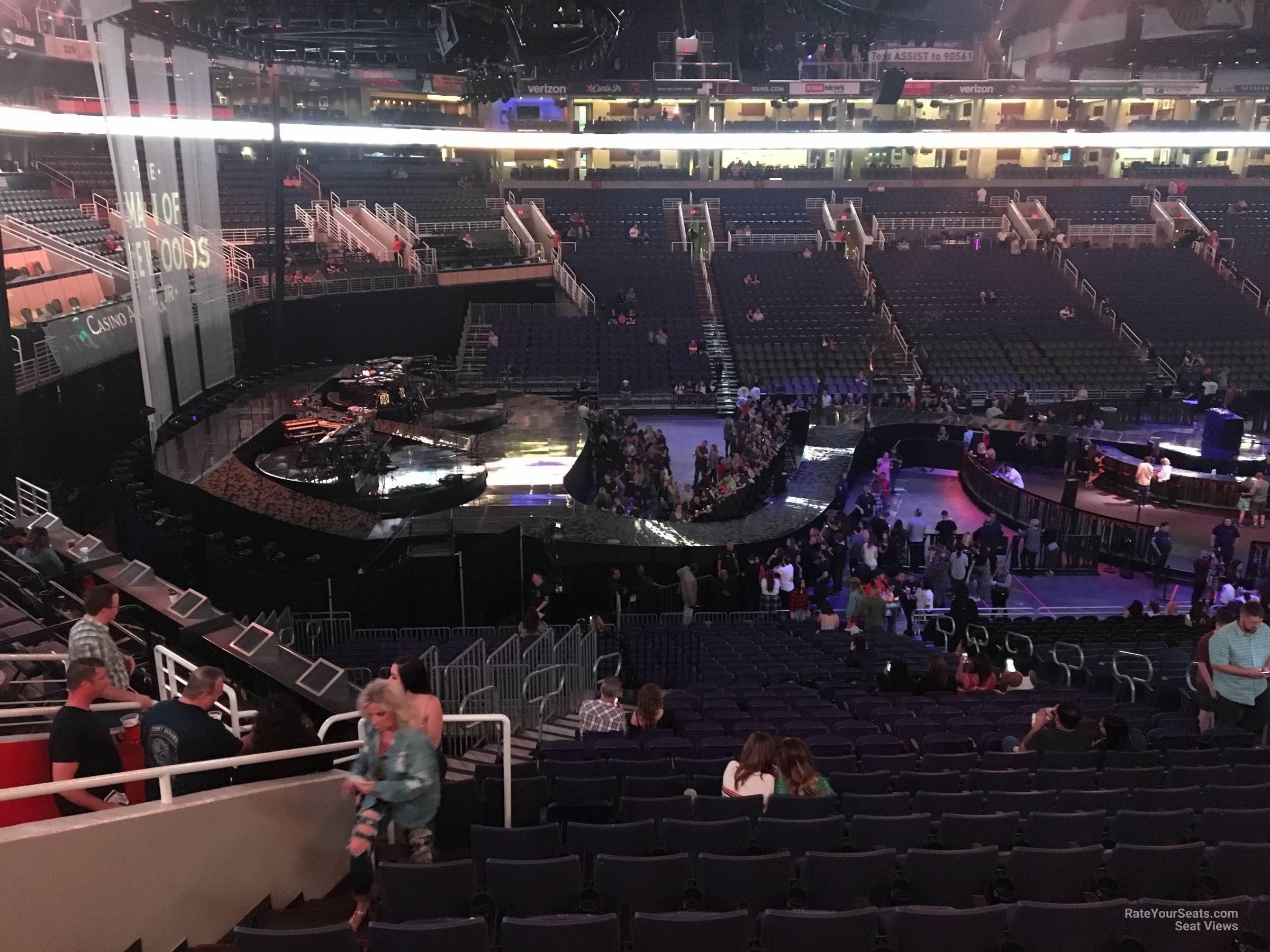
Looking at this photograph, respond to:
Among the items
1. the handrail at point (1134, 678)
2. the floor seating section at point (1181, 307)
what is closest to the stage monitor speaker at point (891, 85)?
the floor seating section at point (1181, 307)

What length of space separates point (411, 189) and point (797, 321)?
46.3 feet

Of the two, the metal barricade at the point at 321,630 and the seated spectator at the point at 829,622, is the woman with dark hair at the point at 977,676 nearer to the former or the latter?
the seated spectator at the point at 829,622

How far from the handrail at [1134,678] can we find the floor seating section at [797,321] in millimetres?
16504

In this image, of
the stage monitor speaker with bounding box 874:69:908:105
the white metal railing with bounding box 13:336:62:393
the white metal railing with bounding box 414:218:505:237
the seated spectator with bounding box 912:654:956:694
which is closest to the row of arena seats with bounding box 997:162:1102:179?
the stage monitor speaker with bounding box 874:69:908:105

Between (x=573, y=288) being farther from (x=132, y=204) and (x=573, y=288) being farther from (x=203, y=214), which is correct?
(x=132, y=204)

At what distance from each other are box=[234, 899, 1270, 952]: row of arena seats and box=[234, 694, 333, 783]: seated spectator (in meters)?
1.11

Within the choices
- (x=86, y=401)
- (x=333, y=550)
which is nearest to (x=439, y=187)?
(x=86, y=401)

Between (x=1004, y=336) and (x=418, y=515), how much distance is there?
20.3m

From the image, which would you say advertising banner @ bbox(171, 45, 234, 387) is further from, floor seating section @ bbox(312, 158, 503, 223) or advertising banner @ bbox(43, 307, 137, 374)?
floor seating section @ bbox(312, 158, 503, 223)

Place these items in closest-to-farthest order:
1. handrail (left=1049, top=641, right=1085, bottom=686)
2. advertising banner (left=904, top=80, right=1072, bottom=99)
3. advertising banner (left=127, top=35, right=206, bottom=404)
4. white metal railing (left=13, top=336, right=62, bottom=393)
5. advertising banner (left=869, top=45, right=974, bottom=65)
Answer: handrail (left=1049, top=641, right=1085, bottom=686) < white metal railing (left=13, top=336, right=62, bottom=393) < advertising banner (left=127, top=35, right=206, bottom=404) < advertising banner (left=904, top=80, right=1072, bottom=99) < advertising banner (left=869, top=45, right=974, bottom=65)

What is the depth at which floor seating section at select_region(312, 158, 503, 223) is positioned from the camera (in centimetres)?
3172

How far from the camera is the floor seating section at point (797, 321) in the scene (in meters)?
26.4

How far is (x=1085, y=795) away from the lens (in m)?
5.02

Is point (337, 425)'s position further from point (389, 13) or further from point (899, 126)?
point (899, 126)
